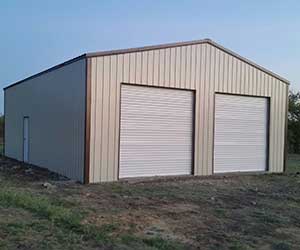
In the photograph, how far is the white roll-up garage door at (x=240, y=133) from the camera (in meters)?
15.9

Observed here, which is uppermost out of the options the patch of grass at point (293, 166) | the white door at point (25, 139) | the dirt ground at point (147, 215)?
the white door at point (25, 139)

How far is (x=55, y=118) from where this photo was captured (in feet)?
50.6

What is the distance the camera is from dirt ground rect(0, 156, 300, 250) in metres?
6.36

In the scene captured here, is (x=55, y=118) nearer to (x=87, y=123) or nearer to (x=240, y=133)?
(x=87, y=123)

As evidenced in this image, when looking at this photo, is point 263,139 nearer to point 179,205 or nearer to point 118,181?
point 118,181

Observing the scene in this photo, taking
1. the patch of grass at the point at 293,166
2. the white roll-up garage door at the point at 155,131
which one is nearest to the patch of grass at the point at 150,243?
the white roll-up garage door at the point at 155,131

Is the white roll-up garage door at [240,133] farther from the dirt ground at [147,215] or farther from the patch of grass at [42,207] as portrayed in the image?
the patch of grass at [42,207]

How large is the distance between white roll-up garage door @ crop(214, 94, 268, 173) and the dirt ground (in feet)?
8.49

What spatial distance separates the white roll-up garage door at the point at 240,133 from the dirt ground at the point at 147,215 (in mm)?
2588

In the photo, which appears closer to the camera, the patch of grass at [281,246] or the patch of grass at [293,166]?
the patch of grass at [281,246]

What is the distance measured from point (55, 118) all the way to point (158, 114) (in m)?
3.93

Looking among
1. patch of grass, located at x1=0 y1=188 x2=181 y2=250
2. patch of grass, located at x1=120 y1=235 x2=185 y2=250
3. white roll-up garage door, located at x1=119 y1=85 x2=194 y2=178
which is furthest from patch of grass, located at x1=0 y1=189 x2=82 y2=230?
white roll-up garage door, located at x1=119 y1=85 x2=194 y2=178

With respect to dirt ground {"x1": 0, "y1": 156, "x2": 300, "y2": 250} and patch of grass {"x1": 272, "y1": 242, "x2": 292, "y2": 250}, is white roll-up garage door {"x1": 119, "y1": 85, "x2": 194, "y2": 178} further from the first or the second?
patch of grass {"x1": 272, "y1": 242, "x2": 292, "y2": 250}

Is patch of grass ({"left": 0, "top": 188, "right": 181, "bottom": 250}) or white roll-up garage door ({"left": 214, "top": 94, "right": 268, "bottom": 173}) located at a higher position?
white roll-up garage door ({"left": 214, "top": 94, "right": 268, "bottom": 173})
